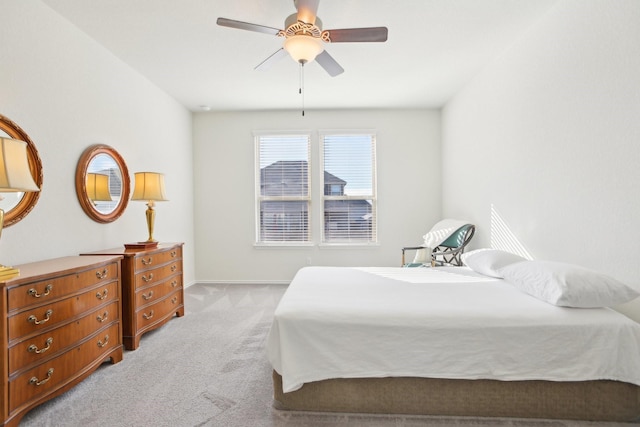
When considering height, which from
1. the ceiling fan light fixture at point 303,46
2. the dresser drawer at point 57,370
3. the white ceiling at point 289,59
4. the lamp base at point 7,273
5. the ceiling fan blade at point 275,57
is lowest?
the dresser drawer at point 57,370

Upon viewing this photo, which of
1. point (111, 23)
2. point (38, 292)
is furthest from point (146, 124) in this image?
point (38, 292)

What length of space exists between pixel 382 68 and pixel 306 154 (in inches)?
80.8

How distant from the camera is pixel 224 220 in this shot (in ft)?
18.3

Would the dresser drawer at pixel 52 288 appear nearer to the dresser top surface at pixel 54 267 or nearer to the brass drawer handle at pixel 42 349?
the dresser top surface at pixel 54 267

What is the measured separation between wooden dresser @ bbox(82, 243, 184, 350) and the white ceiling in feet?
6.58

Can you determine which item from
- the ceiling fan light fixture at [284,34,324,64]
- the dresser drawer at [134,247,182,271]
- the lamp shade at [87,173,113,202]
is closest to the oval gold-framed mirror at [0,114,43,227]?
the lamp shade at [87,173,113,202]

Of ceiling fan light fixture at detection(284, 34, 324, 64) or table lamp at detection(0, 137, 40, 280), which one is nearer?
table lamp at detection(0, 137, 40, 280)

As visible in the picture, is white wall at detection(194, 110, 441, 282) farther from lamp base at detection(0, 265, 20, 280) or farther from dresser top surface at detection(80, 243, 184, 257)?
lamp base at detection(0, 265, 20, 280)

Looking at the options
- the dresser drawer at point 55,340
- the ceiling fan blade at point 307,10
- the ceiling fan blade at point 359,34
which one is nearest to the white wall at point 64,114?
the dresser drawer at point 55,340

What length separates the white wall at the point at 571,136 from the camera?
2.10 metres

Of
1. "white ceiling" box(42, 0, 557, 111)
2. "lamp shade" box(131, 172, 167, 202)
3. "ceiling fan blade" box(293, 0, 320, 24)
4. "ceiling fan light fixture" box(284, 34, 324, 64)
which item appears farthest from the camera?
"lamp shade" box(131, 172, 167, 202)

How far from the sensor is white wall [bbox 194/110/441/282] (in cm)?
549

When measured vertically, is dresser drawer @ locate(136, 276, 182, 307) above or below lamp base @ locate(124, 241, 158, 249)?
below

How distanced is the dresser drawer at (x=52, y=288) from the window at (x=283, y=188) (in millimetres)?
3096
